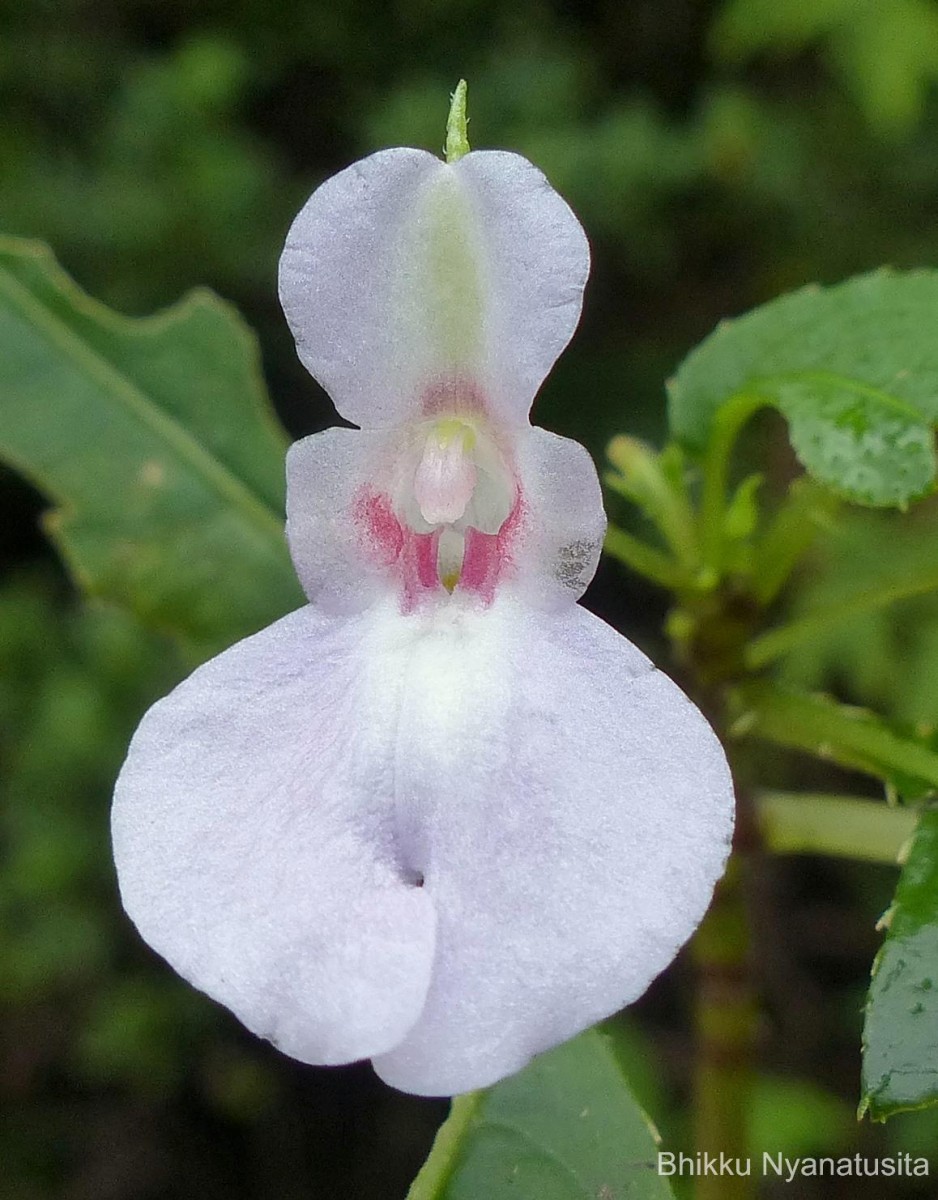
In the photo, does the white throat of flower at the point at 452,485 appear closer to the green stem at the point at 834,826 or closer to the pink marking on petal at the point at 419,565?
the pink marking on petal at the point at 419,565

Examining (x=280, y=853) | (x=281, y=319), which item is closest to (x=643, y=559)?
(x=280, y=853)

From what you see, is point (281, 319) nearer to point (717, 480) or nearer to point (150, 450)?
point (150, 450)

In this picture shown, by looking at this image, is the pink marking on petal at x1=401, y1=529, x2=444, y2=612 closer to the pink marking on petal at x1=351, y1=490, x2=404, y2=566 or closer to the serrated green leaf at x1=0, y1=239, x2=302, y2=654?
the pink marking on petal at x1=351, y1=490, x2=404, y2=566

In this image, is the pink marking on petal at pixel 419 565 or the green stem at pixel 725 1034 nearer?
the pink marking on petal at pixel 419 565

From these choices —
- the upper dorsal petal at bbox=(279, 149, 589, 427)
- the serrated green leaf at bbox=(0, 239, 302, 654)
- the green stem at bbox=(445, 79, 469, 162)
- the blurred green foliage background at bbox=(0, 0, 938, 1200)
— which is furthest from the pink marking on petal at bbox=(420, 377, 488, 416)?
the blurred green foliage background at bbox=(0, 0, 938, 1200)

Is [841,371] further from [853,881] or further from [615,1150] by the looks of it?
[853,881]

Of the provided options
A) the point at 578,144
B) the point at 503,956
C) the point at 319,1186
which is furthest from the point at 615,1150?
the point at 578,144

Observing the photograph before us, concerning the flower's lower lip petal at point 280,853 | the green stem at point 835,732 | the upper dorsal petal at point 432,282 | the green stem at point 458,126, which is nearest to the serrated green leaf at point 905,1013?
the green stem at point 835,732
